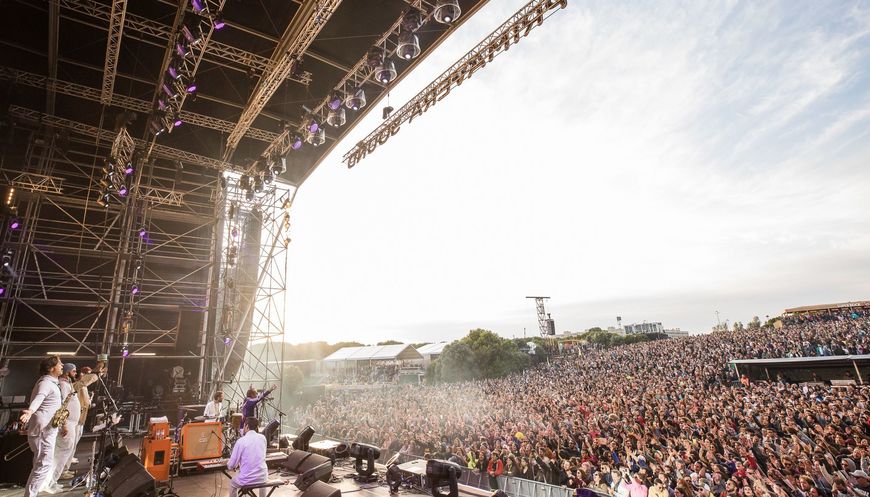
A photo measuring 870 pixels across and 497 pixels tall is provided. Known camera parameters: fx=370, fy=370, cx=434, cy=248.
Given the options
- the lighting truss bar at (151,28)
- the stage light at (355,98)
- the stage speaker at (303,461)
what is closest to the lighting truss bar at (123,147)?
the lighting truss bar at (151,28)

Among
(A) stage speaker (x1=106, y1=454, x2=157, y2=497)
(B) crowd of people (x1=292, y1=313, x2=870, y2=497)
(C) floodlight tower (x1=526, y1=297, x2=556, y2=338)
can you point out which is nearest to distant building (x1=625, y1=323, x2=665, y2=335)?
(C) floodlight tower (x1=526, y1=297, x2=556, y2=338)

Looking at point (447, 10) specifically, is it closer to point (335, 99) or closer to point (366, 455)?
point (335, 99)

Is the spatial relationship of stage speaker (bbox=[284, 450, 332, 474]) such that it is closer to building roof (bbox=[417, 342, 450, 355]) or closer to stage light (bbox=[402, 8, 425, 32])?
stage light (bbox=[402, 8, 425, 32])

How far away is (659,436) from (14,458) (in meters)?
12.2

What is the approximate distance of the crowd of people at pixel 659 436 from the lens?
238 inches

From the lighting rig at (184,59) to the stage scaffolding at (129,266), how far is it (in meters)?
2.61

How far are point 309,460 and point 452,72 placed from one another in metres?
8.24

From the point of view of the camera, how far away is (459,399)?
1834cm

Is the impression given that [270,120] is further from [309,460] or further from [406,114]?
[309,460]

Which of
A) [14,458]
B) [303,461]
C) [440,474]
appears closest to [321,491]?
[440,474]

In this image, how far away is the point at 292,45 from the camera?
7410 mm

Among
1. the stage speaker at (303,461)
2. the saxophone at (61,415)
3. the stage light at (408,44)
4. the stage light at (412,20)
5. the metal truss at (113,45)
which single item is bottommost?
the stage speaker at (303,461)

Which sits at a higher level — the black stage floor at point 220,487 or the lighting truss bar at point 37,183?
the lighting truss bar at point 37,183

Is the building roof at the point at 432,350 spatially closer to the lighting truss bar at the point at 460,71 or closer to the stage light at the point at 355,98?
the lighting truss bar at the point at 460,71
